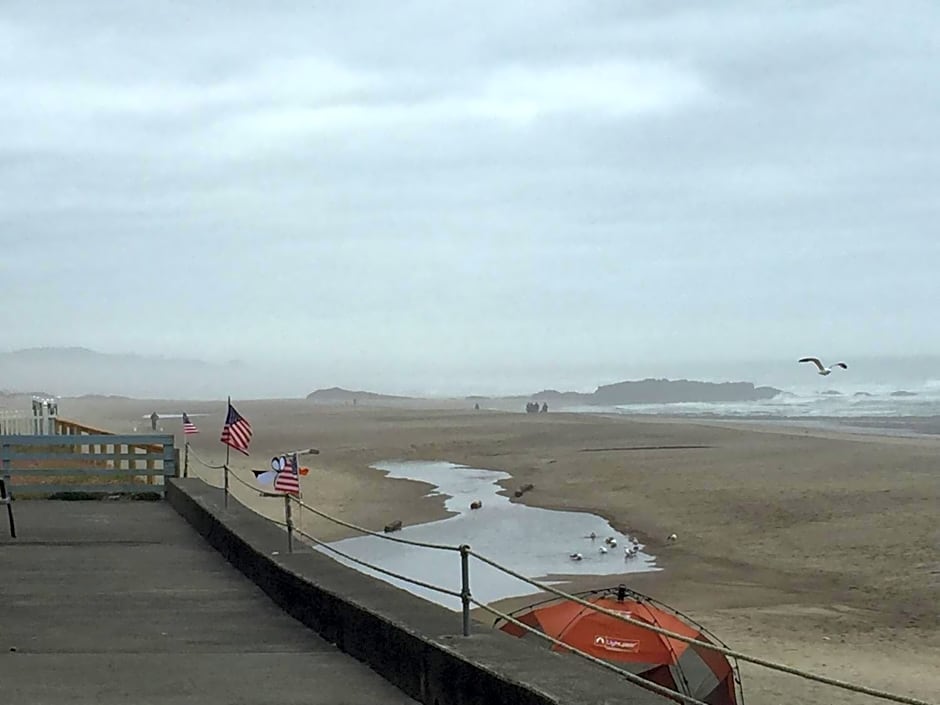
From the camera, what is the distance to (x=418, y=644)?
248 inches

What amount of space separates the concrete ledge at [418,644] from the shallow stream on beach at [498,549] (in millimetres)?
6026

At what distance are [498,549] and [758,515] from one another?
598 cm

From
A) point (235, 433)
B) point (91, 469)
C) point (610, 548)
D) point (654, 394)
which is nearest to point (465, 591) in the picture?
point (235, 433)

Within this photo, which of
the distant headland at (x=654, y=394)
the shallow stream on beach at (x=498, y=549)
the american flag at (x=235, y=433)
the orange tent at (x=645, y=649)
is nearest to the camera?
the orange tent at (x=645, y=649)

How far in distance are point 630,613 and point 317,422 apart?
55.5 metres

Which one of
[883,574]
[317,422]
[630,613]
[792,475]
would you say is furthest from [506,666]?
[317,422]

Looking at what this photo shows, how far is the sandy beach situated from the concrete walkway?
5.07 meters

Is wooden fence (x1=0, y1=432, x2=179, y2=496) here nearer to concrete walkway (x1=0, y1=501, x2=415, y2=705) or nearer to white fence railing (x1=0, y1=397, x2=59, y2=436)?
concrete walkway (x1=0, y1=501, x2=415, y2=705)

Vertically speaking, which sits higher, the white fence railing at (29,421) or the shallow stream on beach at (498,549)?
the white fence railing at (29,421)

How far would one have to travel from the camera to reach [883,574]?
17281 mm

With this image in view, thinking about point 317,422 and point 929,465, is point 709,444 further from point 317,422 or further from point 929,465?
point 317,422

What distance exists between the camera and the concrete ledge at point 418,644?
5.18 m

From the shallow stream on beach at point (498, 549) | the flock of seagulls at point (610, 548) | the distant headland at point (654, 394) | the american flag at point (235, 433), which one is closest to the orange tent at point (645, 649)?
the shallow stream on beach at point (498, 549)

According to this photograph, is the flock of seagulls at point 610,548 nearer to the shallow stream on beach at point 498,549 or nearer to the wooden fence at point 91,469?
the shallow stream on beach at point 498,549
